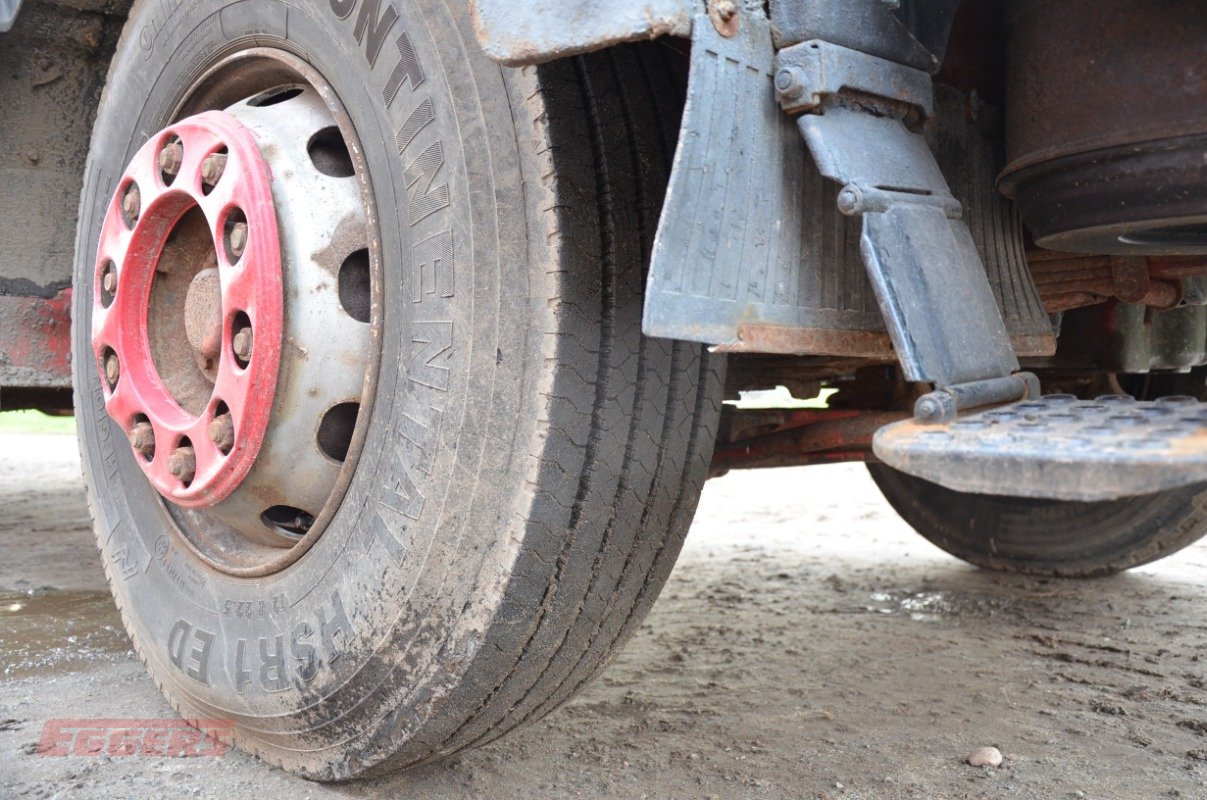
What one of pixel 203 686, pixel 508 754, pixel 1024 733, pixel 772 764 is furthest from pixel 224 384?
pixel 1024 733

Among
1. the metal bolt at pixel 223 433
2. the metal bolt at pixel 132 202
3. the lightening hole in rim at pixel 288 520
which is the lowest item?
the lightening hole in rim at pixel 288 520

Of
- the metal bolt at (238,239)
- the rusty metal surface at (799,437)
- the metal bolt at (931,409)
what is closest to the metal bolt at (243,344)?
the metal bolt at (238,239)

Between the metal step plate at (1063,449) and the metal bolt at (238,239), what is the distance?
933 mm

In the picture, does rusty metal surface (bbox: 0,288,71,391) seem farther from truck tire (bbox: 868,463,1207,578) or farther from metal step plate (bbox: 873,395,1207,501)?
truck tire (bbox: 868,463,1207,578)

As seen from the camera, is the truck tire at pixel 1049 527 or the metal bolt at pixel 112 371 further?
the truck tire at pixel 1049 527

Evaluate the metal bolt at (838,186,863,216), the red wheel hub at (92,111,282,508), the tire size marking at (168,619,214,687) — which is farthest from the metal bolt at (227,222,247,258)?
the metal bolt at (838,186,863,216)

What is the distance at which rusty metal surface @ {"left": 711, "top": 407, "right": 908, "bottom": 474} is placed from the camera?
212 centimetres

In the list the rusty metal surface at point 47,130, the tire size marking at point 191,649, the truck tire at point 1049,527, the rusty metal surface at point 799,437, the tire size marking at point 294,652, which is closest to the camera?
the tire size marking at point 294,652

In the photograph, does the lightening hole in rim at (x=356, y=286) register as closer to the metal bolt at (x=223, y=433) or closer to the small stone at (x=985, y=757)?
the metal bolt at (x=223, y=433)

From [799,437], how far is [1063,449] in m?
1.36

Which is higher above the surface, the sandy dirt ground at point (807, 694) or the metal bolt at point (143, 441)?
the metal bolt at point (143, 441)

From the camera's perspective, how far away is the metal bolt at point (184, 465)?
153cm

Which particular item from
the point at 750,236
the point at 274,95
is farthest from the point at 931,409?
the point at 274,95

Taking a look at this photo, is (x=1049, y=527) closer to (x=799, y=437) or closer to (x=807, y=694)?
(x=799, y=437)
